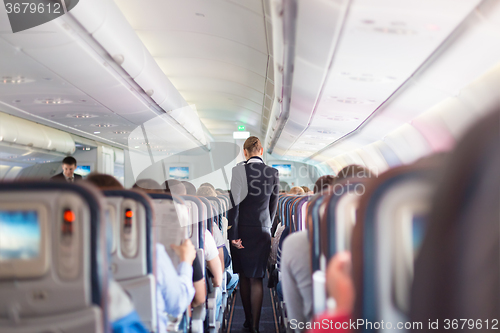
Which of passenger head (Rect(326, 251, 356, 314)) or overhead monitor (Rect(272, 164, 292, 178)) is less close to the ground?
overhead monitor (Rect(272, 164, 292, 178))

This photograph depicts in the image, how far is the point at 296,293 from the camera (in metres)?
2.41

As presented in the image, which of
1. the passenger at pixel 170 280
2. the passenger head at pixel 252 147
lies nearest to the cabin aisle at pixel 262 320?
the passenger head at pixel 252 147

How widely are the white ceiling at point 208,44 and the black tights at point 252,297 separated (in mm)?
3610

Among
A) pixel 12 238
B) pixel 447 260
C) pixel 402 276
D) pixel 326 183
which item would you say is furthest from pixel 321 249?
pixel 326 183

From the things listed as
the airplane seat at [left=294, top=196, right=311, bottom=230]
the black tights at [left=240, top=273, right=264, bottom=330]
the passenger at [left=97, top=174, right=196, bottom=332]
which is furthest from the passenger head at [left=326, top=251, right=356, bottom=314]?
the black tights at [left=240, top=273, right=264, bottom=330]

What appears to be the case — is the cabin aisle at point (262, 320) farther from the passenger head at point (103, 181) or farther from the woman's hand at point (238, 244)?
the passenger head at point (103, 181)

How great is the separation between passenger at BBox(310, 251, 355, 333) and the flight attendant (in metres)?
2.96

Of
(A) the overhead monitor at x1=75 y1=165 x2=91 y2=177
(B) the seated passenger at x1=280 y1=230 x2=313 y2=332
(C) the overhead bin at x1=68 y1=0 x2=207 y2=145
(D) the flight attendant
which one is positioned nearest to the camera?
(B) the seated passenger at x1=280 y1=230 x2=313 y2=332

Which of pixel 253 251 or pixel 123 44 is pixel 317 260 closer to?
pixel 253 251

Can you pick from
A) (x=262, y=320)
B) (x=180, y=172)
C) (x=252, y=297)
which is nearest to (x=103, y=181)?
(x=252, y=297)

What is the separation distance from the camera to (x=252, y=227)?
4.53 meters

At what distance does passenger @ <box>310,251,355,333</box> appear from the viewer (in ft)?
4.16

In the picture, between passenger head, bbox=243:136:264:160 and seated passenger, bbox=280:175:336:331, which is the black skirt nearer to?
passenger head, bbox=243:136:264:160

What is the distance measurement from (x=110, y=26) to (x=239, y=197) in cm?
230
